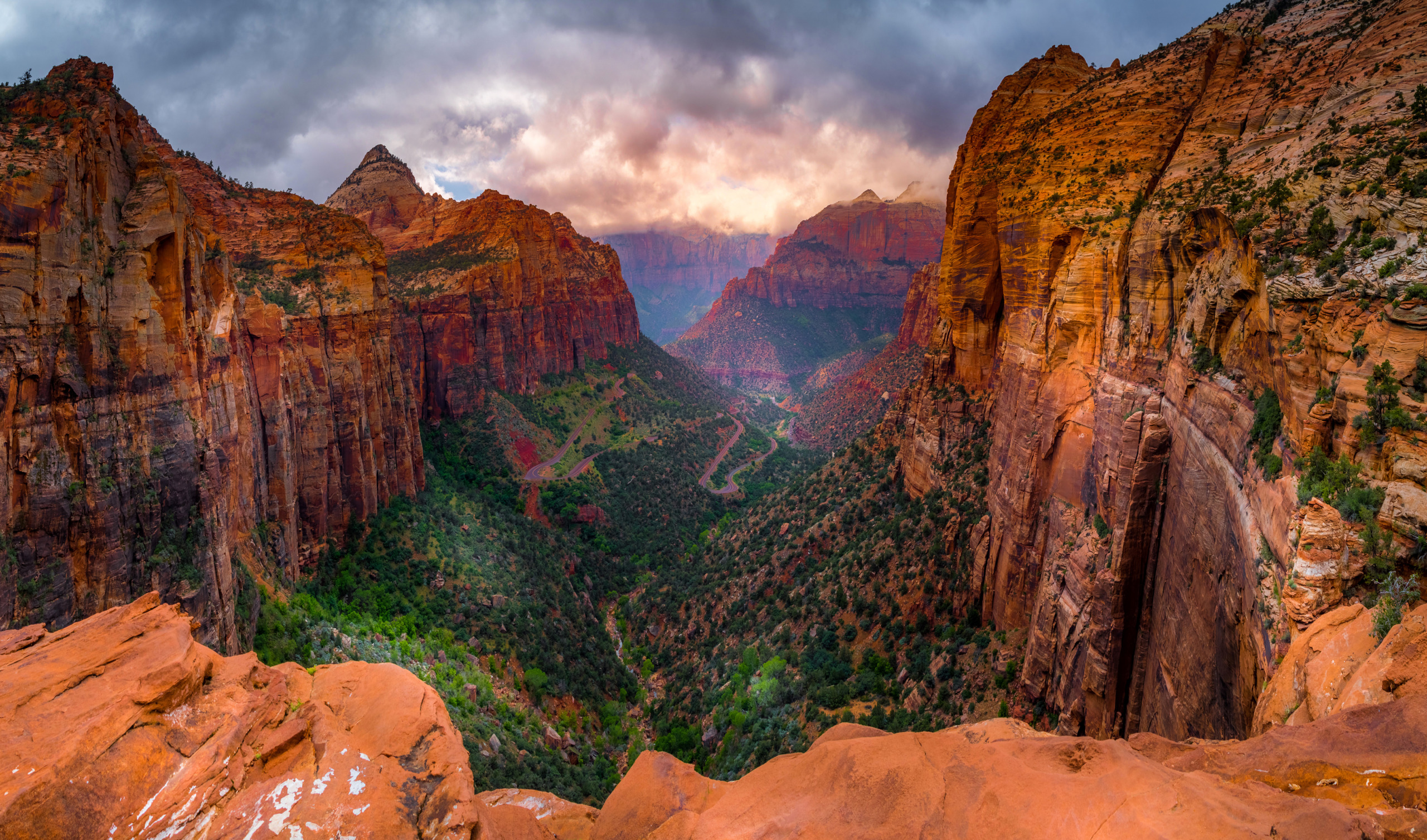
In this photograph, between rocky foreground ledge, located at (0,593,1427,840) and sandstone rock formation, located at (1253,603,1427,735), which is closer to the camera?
rocky foreground ledge, located at (0,593,1427,840)

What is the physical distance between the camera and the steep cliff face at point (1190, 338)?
1137cm

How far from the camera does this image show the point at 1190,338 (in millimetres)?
17703

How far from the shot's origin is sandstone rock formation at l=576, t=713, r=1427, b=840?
22.0 ft

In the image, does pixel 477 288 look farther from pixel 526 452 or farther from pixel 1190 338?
pixel 1190 338

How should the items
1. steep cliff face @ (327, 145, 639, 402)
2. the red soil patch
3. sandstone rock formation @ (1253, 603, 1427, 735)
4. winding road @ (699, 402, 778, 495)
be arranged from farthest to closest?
1. winding road @ (699, 402, 778, 495)
2. the red soil patch
3. steep cliff face @ (327, 145, 639, 402)
4. sandstone rock formation @ (1253, 603, 1427, 735)

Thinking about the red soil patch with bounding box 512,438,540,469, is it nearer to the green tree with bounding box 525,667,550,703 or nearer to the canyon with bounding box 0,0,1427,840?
the canyon with bounding box 0,0,1427,840

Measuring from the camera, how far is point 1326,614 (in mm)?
9773

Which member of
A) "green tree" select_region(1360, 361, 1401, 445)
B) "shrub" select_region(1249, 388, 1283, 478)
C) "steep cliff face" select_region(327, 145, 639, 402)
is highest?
"steep cliff face" select_region(327, 145, 639, 402)

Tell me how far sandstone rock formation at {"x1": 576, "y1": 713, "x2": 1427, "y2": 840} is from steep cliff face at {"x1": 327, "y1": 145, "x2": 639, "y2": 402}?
211ft

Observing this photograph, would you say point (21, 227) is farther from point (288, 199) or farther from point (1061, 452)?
point (1061, 452)

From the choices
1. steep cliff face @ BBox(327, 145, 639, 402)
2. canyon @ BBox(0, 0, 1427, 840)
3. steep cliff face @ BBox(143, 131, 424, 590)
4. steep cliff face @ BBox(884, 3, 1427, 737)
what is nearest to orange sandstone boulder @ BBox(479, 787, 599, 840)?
canyon @ BBox(0, 0, 1427, 840)

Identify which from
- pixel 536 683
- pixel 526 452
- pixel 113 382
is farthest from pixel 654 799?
pixel 526 452

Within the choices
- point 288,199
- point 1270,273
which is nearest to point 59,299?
point 288,199

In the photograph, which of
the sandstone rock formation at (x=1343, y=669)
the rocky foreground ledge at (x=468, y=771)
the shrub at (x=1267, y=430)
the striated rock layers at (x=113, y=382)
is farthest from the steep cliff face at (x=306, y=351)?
the shrub at (x=1267, y=430)
